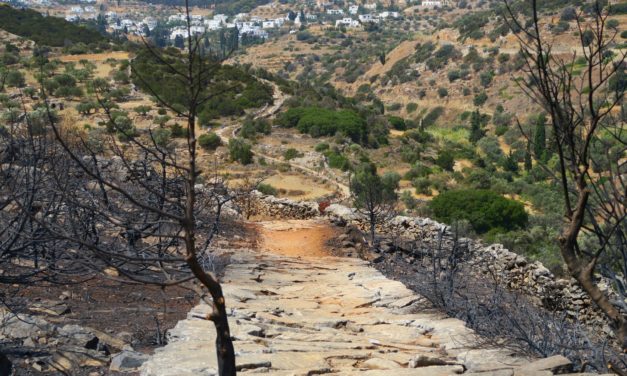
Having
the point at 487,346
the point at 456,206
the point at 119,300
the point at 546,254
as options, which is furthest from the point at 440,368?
the point at 456,206

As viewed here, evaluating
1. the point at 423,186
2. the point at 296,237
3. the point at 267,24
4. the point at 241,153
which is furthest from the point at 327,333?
the point at 267,24

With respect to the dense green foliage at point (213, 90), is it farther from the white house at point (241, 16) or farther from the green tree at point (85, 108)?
the white house at point (241, 16)

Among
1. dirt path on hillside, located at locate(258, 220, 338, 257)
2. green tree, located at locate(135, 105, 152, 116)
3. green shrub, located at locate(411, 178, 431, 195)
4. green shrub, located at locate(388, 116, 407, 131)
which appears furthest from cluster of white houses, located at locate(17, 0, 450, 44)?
dirt path on hillside, located at locate(258, 220, 338, 257)

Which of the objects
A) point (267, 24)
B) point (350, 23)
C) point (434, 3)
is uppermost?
point (434, 3)

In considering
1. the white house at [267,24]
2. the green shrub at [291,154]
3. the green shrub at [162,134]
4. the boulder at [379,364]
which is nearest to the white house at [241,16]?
the white house at [267,24]

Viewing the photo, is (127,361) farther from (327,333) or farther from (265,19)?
(265,19)

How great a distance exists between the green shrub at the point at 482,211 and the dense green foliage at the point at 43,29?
3431 centimetres

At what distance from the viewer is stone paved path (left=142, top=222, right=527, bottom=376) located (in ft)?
18.1

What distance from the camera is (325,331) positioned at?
7188 mm

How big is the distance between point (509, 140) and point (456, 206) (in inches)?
1000

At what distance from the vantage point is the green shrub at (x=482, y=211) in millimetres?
20719

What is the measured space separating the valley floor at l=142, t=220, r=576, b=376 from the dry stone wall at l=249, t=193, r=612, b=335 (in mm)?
1662

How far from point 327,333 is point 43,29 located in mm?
49853

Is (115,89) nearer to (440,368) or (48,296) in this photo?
(48,296)
